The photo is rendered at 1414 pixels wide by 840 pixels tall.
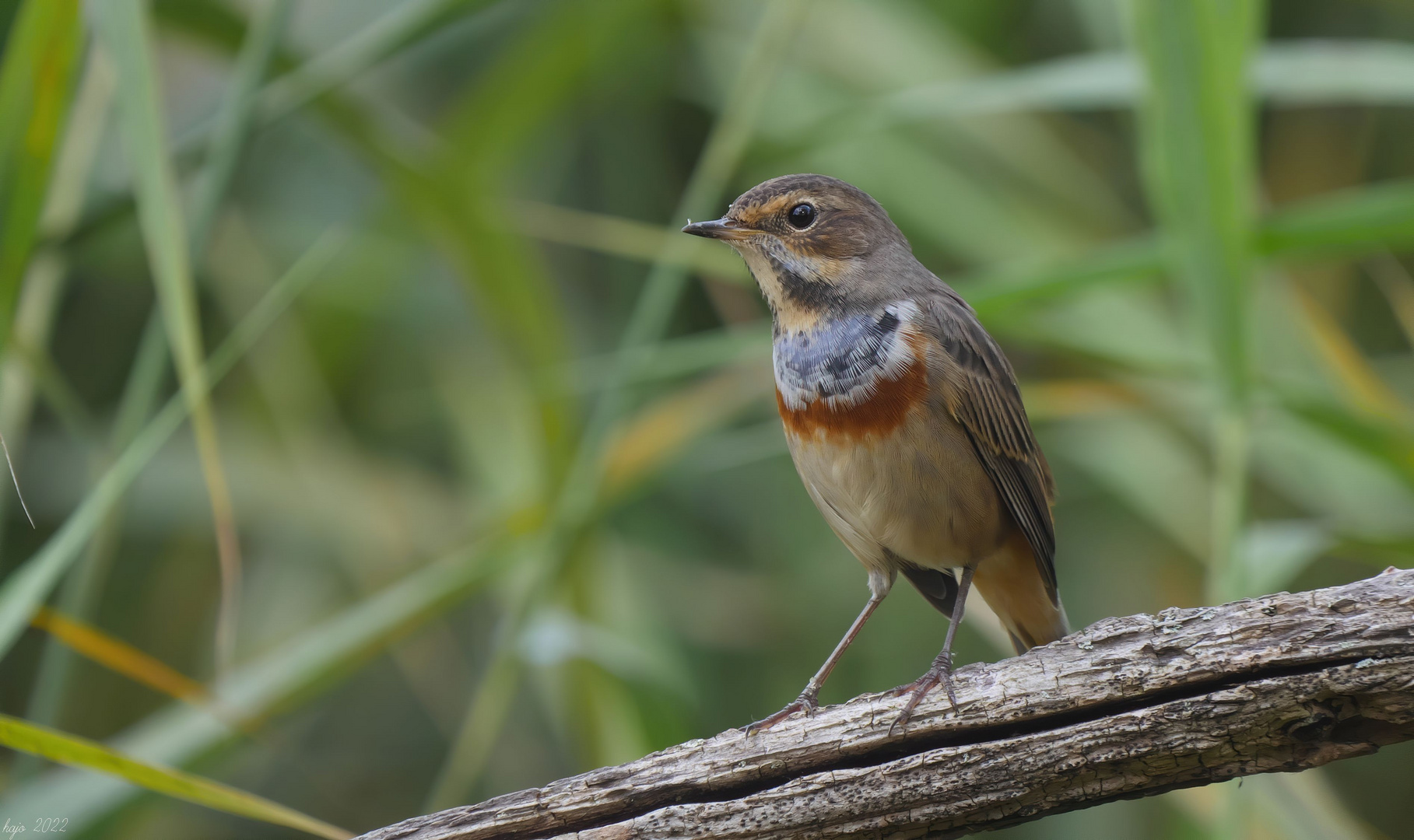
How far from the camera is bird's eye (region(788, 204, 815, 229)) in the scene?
2842 millimetres

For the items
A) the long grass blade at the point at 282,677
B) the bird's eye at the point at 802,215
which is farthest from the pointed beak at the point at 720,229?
the long grass blade at the point at 282,677

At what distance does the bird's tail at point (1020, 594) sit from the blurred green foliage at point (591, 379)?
1.53ft

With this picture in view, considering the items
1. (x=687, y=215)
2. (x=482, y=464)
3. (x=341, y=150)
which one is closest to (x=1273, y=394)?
(x=687, y=215)

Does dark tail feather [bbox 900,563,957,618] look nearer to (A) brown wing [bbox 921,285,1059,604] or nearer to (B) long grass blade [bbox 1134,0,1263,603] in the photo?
(A) brown wing [bbox 921,285,1059,604]

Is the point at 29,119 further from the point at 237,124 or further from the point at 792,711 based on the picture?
the point at 792,711

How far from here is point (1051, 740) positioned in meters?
1.96

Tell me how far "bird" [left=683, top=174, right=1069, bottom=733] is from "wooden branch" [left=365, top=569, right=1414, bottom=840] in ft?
1.33

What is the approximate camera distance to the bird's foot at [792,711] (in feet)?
7.22

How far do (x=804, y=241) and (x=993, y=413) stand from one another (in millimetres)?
650

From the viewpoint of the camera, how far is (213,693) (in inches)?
121

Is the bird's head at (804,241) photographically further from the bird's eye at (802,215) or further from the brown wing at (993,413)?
the brown wing at (993,413)

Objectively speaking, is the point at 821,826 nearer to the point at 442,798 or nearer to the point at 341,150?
the point at 442,798

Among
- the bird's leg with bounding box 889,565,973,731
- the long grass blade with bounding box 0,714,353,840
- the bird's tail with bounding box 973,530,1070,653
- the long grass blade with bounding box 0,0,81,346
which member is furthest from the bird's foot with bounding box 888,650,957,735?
Answer: the long grass blade with bounding box 0,0,81,346

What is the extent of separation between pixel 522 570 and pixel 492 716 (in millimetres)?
824
